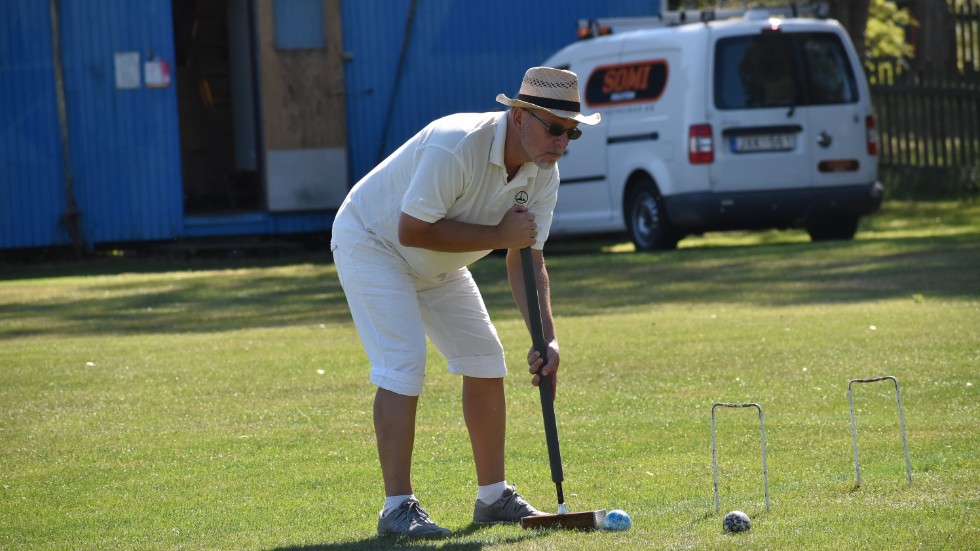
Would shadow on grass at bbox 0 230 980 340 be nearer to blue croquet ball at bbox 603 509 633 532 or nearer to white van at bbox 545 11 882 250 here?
white van at bbox 545 11 882 250

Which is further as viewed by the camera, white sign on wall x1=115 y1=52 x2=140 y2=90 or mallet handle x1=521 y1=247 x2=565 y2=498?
white sign on wall x1=115 y1=52 x2=140 y2=90

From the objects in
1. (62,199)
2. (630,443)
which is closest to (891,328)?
(630,443)

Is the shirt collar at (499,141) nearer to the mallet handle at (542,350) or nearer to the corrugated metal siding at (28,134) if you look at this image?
the mallet handle at (542,350)

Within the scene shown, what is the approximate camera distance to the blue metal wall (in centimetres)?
1786

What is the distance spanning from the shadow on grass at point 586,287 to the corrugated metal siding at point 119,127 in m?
1.86

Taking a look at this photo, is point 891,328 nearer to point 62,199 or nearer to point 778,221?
point 778,221

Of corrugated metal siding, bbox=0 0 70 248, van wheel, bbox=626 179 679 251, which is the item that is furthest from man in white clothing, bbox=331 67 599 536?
corrugated metal siding, bbox=0 0 70 248

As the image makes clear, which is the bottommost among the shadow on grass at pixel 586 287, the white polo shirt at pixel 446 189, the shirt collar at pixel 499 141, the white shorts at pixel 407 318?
the shadow on grass at pixel 586 287

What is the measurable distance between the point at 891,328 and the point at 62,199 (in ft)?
37.5

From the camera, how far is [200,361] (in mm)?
9930

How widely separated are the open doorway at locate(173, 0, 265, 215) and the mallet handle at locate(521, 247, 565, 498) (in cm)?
1557

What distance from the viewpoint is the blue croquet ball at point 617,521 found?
204 inches

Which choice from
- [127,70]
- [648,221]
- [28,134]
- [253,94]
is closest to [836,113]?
[648,221]

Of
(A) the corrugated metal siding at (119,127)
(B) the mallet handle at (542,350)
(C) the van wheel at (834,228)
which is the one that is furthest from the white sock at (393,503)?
(A) the corrugated metal siding at (119,127)
